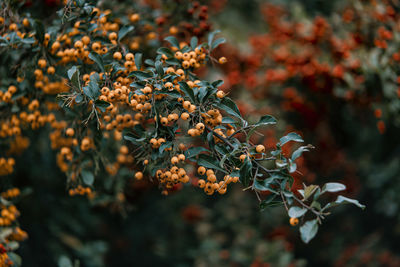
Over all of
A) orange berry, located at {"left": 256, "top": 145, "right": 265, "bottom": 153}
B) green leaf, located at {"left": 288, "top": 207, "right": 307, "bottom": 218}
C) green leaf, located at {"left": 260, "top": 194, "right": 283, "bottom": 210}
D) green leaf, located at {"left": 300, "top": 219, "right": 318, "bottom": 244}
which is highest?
orange berry, located at {"left": 256, "top": 145, "right": 265, "bottom": 153}

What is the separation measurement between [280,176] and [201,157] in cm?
30

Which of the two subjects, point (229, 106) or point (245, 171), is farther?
point (229, 106)

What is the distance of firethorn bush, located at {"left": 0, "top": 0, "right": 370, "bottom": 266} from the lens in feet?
4.03

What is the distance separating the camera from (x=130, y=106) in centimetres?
139

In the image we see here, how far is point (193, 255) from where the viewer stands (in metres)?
2.98

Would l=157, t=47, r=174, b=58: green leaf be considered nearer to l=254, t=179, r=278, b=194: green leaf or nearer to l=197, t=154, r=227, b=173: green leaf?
l=197, t=154, r=227, b=173: green leaf

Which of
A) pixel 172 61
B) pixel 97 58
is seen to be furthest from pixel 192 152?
pixel 97 58

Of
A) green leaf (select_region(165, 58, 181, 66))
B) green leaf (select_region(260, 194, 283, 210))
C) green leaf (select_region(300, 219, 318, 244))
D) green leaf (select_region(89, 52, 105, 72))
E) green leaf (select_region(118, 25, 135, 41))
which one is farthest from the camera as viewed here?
green leaf (select_region(118, 25, 135, 41))

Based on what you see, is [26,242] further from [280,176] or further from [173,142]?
[280,176]

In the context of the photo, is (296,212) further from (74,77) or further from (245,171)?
(74,77)

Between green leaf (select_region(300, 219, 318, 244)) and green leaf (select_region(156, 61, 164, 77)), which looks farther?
green leaf (select_region(156, 61, 164, 77))

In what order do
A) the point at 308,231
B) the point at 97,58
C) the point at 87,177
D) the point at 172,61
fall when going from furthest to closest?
the point at 87,177 → the point at 172,61 → the point at 97,58 → the point at 308,231

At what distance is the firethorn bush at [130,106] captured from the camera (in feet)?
4.03

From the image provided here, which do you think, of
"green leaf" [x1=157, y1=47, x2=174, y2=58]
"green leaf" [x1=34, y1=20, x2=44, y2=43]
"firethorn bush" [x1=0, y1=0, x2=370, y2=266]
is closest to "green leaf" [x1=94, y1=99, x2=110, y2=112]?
"firethorn bush" [x1=0, y1=0, x2=370, y2=266]
